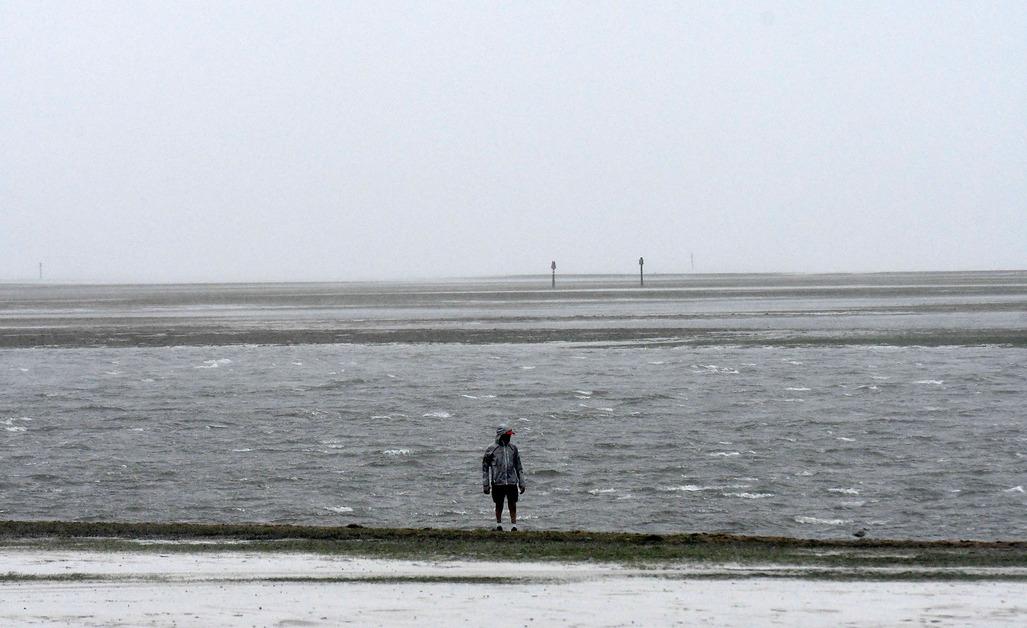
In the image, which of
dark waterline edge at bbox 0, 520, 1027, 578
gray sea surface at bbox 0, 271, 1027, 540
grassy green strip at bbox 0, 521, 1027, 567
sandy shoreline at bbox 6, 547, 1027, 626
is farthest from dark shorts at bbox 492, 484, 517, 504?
sandy shoreline at bbox 6, 547, 1027, 626

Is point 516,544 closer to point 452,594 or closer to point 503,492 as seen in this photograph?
point 503,492

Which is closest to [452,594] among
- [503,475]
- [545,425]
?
[503,475]

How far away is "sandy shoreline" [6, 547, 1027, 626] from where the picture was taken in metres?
12.2

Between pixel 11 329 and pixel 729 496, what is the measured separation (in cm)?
4918

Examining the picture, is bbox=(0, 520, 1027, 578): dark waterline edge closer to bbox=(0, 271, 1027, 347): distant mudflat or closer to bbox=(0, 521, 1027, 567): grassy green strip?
bbox=(0, 521, 1027, 567): grassy green strip

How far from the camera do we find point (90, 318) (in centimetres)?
7112

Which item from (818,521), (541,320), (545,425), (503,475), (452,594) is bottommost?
(818,521)

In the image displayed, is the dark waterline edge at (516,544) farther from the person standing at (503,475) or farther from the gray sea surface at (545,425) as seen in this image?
the gray sea surface at (545,425)

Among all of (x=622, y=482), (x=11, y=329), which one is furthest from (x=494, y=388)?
(x=11, y=329)

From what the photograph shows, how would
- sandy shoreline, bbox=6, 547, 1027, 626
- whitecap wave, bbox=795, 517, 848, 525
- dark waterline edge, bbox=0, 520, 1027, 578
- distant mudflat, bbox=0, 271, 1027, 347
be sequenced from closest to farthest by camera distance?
sandy shoreline, bbox=6, 547, 1027, 626, dark waterline edge, bbox=0, 520, 1027, 578, whitecap wave, bbox=795, 517, 848, 525, distant mudflat, bbox=0, 271, 1027, 347

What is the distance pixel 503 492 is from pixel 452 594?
227 inches

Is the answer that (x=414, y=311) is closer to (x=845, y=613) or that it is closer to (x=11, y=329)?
(x=11, y=329)

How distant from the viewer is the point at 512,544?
16.9 metres

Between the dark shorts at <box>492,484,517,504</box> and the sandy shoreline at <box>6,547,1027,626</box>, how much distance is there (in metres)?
3.60
